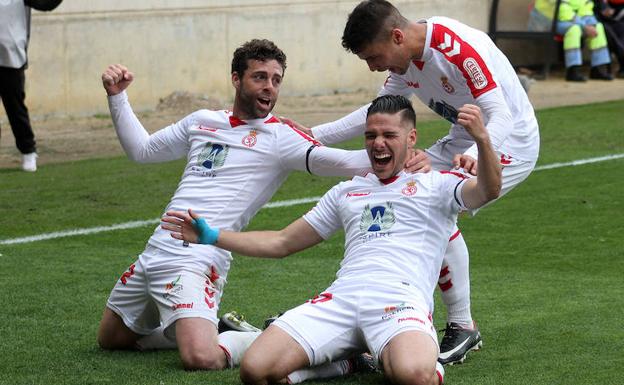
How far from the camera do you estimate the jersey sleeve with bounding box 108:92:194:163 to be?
760cm

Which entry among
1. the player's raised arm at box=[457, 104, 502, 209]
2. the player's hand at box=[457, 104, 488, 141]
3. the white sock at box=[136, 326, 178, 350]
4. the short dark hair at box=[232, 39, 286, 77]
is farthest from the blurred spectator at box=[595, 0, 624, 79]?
the player's hand at box=[457, 104, 488, 141]

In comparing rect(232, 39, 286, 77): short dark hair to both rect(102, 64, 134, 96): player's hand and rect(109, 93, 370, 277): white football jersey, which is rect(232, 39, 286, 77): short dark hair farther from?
rect(102, 64, 134, 96): player's hand

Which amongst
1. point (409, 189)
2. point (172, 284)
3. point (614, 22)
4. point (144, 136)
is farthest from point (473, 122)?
point (614, 22)

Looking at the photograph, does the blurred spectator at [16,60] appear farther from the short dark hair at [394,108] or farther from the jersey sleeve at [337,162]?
the short dark hair at [394,108]

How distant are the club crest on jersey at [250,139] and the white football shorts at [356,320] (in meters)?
1.21

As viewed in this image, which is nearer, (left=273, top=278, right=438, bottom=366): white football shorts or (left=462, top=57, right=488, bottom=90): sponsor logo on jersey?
(left=273, top=278, right=438, bottom=366): white football shorts

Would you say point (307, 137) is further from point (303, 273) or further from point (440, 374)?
point (303, 273)

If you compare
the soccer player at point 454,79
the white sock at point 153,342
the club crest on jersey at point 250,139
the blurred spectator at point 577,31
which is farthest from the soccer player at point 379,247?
the blurred spectator at point 577,31

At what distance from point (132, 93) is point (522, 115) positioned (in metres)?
11.1

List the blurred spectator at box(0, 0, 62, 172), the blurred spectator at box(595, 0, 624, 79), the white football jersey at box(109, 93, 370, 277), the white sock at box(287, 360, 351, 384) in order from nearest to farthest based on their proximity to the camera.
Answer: the white sock at box(287, 360, 351, 384)
the white football jersey at box(109, 93, 370, 277)
the blurred spectator at box(0, 0, 62, 172)
the blurred spectator at box(595, 0, 624, 79)

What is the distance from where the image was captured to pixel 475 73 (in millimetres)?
6984

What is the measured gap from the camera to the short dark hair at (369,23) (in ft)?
22.9

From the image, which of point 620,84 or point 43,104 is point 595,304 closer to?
point 43,104

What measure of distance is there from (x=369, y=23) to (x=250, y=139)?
912 mm
